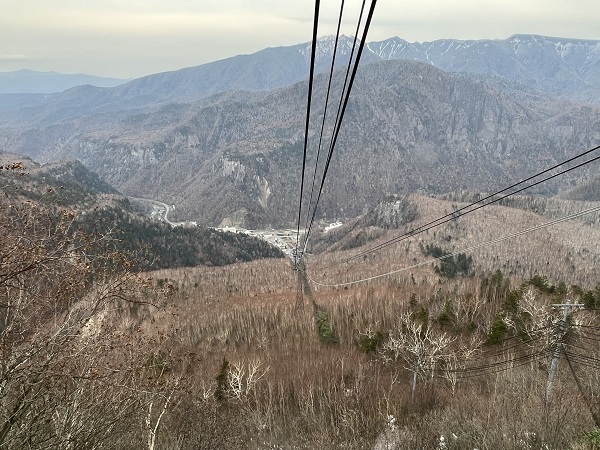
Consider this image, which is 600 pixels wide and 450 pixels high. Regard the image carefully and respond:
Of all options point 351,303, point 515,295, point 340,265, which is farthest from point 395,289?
point 340,265

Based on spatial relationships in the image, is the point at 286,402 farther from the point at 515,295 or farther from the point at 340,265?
the point at 340,265

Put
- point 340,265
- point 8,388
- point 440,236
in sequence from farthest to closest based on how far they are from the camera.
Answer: point 440,236, point 340,265, point 8,388

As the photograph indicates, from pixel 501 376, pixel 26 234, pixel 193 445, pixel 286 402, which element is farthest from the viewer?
pixel 286 402

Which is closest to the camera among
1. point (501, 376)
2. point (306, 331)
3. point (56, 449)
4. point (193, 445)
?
point (56, 449)

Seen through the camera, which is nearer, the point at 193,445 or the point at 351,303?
the point at 193,445

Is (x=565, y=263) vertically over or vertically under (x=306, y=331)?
under

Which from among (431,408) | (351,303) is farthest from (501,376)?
(351,303)

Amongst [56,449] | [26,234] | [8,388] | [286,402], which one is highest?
[26,234]

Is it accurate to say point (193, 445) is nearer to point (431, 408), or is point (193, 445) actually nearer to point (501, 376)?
point (431, 408)

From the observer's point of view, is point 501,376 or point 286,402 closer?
point 501,376
